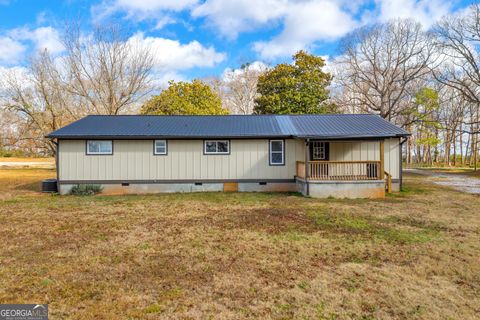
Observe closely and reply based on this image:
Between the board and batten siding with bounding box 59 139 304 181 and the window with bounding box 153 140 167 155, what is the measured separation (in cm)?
17

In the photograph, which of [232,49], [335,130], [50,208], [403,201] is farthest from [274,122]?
[232,49]

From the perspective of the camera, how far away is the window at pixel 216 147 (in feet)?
42.8

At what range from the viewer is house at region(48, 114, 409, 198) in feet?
41.4

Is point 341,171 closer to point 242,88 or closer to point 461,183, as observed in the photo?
point 461,183

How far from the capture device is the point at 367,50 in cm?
2775

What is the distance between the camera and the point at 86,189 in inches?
492

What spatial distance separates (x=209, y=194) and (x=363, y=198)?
5942 millimetres

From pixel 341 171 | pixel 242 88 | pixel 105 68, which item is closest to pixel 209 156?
pixel 341 171

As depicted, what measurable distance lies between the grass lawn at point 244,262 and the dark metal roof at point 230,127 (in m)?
4.27

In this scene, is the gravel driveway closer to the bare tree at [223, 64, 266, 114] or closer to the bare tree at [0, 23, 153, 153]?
the bare tree at [223, 64, 266, 114]

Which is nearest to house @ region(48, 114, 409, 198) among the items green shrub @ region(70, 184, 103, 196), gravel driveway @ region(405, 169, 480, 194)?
green shrub @ region(70, 184, 103, 196)

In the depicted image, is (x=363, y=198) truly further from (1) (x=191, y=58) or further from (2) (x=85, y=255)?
(1) (x=191, y=58)

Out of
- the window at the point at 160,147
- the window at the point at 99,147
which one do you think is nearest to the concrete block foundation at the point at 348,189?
the window at the point at 160,147

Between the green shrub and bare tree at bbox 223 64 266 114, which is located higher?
bare tree at bbox 223 64 266 114
